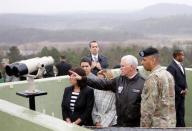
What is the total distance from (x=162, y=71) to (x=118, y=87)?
516mm

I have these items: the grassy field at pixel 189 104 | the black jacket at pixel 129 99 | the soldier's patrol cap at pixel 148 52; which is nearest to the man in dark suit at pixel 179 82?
the grassy field at pixel 189 104

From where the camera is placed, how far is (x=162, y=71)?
15.2 ft

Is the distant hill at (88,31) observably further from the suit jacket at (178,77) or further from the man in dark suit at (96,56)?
the suit jacket at (178,77)

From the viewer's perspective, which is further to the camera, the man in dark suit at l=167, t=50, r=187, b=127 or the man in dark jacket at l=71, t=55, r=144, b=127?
the man in dark suit at l=167, t=50, r=187, b=127

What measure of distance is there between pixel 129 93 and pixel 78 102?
0.83 metres

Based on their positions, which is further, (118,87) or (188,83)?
(188,83)

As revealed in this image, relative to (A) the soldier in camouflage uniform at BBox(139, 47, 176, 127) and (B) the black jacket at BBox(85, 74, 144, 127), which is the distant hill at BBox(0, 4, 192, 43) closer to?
(B) the black jacket at BBox(85, 74, 144, 127)

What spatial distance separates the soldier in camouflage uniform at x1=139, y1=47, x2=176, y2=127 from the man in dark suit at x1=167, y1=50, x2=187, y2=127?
2.34 m

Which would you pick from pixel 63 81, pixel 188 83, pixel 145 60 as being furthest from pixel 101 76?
pixel 188 83

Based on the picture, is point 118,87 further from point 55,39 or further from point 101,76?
point 55,39

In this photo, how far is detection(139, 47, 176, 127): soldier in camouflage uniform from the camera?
4.55 metres

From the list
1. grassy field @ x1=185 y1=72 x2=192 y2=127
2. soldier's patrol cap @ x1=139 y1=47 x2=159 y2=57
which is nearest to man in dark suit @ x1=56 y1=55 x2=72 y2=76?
grassy field @ x1=185 y1=72 x2=192 y2=127

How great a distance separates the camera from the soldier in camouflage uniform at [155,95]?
4547mm

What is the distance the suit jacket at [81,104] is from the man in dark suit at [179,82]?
1.86m
